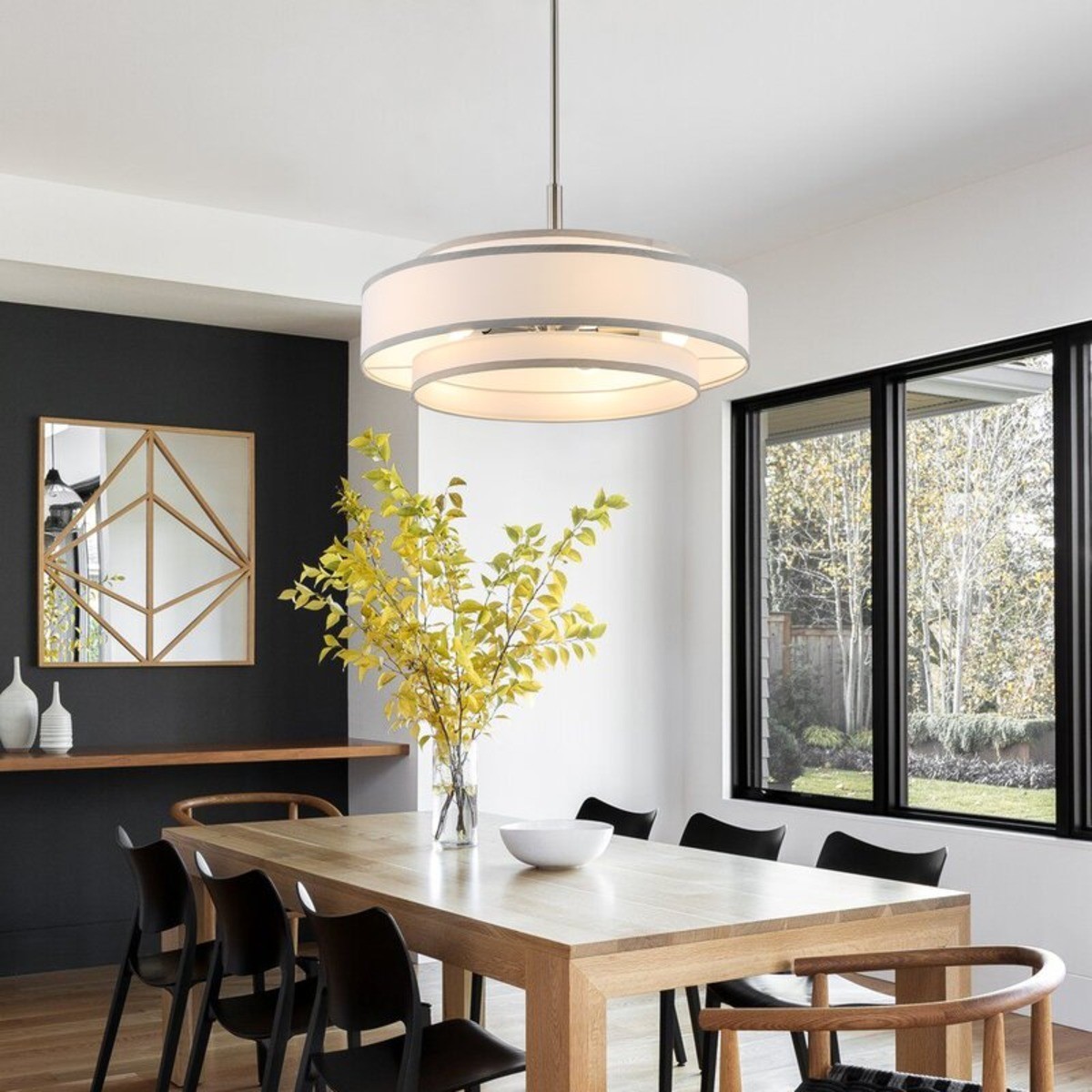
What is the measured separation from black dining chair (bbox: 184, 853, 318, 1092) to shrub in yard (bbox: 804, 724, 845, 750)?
276 centimetres

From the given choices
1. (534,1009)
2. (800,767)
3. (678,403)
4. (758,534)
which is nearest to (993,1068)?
(534,1009)

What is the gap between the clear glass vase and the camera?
349cm

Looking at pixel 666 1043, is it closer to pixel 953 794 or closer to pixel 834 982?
pixel 834 982

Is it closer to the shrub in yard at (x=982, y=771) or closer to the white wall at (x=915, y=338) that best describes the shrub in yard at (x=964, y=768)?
the shrub in yard at (x=982, y=771)

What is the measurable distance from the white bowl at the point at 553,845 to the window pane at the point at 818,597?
2430 mm

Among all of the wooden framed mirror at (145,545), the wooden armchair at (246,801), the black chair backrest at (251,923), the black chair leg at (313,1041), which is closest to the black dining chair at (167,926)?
the black chair backrest at (251,923)

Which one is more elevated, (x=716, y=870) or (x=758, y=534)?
(x=758, y=534)

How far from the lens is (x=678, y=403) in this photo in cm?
324

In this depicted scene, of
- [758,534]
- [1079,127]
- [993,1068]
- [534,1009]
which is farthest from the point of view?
[758,534]

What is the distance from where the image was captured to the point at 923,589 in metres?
5.20

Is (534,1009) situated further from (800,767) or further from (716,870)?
(800,767)

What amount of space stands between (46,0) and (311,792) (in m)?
3.45

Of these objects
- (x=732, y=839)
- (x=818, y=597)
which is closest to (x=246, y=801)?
(x=732, y=839)

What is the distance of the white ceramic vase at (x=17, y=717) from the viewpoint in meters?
5.08
